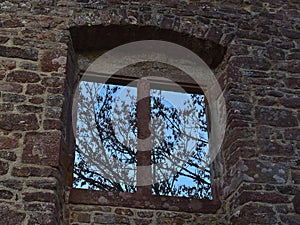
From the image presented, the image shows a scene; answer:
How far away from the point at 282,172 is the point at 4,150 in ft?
8.96

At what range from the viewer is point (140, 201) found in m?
4.96

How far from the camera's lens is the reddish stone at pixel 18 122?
4793 millimetres

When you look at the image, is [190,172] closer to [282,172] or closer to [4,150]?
[282,172]

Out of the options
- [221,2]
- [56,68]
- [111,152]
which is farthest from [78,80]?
[221,2]

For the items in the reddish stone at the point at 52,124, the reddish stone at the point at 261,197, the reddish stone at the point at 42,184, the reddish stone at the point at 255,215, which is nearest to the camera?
the reddish stone at the point at 42,184

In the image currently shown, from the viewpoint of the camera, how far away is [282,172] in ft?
16.3

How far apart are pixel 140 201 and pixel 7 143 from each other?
4.66ft

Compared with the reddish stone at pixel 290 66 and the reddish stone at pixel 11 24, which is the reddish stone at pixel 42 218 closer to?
the reddish stone at pixel 11 24

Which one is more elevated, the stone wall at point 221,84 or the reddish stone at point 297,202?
the stone wall at point 221,84

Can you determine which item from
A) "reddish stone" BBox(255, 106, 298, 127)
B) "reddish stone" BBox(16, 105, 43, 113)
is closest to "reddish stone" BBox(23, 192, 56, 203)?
"reddish stone" BBox(16, 105, 43, 113)

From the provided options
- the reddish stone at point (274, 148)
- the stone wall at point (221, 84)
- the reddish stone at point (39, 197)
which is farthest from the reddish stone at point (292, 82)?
the reddish stone at point (39, 197)

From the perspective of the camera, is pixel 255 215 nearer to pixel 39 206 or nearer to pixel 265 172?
pixel 265 172

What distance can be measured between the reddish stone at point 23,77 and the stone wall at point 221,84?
0.4 inches

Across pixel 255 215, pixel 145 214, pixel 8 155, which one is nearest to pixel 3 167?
pixel 8 155
